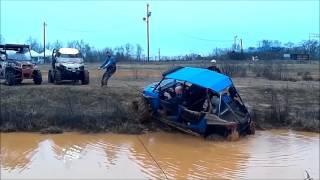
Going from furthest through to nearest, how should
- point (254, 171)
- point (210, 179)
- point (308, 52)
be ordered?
point (308, 52) < point (254, 171) < point (210, 179)

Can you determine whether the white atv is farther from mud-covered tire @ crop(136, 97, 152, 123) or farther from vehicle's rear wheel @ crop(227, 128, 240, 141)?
vehicle's rear wheel @ crop(227, 128, 240, 141)

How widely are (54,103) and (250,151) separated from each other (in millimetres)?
8682

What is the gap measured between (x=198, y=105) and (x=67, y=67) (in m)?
11.1

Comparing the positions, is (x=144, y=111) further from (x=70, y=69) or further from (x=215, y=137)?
(x=70, y=69)

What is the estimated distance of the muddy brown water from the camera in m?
12.6

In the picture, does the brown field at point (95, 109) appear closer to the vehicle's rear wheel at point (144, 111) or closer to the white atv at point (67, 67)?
the vehicle's rear wheel at point (144, 111)

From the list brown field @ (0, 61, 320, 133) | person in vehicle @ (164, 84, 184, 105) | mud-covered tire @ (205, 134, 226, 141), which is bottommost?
mud-covered tire @ (205, 134, 226, 141)

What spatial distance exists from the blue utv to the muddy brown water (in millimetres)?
492

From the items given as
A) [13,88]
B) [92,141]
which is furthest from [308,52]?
[92,141]

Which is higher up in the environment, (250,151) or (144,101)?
(144,101)

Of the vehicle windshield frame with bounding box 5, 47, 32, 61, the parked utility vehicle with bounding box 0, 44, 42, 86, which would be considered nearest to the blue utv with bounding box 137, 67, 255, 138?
the parked utility vehicle with bounding box 0, 44, 42, 86

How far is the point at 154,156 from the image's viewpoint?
47.9ft

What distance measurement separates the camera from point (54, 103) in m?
21.4

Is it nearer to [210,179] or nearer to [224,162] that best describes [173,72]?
[224,162]
